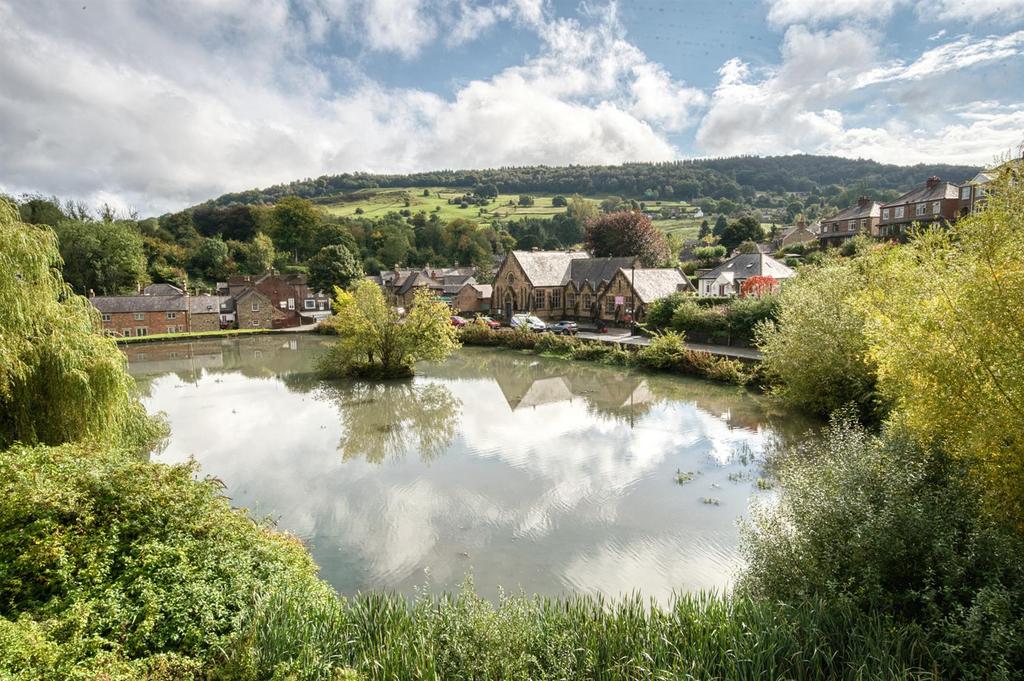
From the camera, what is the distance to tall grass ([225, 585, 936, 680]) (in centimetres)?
543

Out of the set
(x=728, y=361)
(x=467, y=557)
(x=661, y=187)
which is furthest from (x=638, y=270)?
(x=661, y=187)

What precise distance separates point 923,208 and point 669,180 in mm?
107077

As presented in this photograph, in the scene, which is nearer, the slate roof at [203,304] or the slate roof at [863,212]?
the slate roof at [203,304]

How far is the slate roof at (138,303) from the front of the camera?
1779 inches

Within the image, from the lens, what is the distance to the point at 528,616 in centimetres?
654

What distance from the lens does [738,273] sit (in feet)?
139

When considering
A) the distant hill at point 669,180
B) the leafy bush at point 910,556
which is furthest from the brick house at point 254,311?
the distant hill at point 669,180

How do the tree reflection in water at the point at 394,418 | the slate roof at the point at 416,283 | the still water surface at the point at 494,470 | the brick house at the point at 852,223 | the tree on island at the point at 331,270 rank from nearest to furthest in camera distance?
the still water surface at the point at 494,470
the tree reflection in water at the point at 394,418
the brick house at the point at 852,223
the tree on island at the point at 331,270
the slate roof at the point at 416,283

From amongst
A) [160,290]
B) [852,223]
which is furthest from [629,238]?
[160,290]

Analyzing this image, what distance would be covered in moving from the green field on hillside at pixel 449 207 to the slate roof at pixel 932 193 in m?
52.7

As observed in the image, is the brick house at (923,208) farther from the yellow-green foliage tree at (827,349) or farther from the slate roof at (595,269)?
the yellow-green foliage tree at (827,349)

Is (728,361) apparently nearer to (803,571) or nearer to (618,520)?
(618,520)

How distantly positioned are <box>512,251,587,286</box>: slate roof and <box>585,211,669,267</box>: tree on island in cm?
1185

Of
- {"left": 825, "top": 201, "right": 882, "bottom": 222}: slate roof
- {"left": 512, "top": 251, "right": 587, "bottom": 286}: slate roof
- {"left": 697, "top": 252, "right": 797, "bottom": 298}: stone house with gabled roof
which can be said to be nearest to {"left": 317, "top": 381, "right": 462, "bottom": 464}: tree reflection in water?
{"left": 512, "top": 251, "right": 587, "bottom": 286}: slate roof
